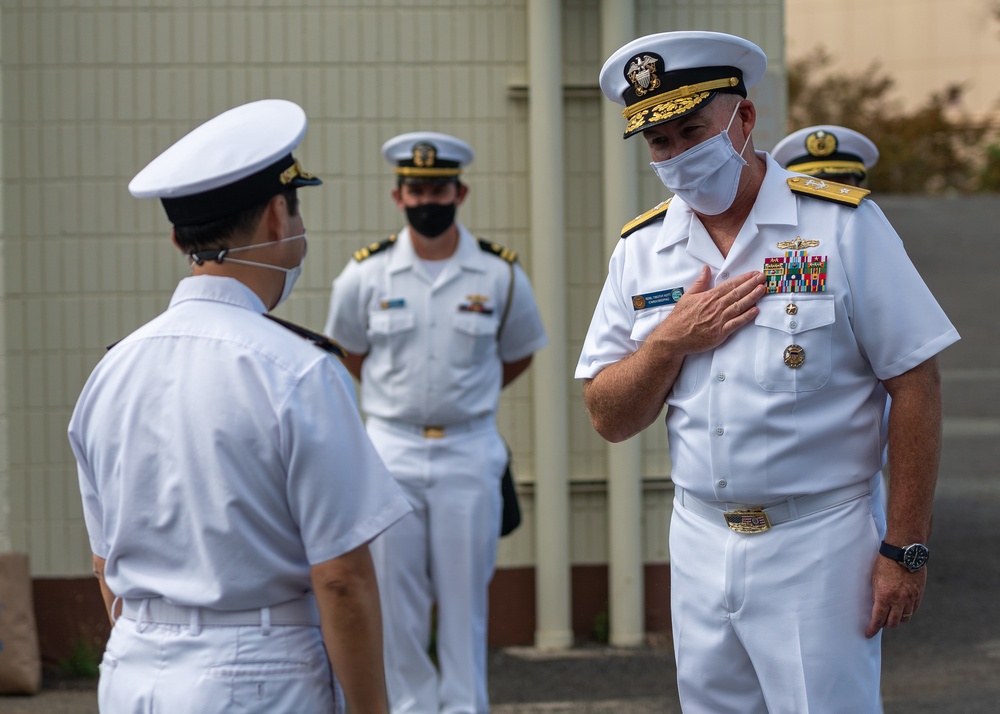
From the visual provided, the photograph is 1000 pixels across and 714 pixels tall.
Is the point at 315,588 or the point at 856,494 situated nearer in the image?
the point at 315,588

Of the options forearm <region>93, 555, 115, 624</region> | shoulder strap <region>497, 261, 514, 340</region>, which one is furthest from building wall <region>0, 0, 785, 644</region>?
forearm <region>93, 555, 115, 624</region>

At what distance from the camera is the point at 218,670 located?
2.16 m

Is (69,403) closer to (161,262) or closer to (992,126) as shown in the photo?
(161,262)

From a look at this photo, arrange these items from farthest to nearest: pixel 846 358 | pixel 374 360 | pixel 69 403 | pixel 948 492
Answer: pixel 948 492 < pixel 69 403 < pixel 374 360 < pixel 846 358

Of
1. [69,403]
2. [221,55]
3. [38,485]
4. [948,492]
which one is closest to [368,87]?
[221,55]

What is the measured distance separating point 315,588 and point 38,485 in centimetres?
432

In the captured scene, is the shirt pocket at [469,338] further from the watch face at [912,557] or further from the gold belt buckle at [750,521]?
the watch face at [912,557]

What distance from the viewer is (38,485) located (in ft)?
19.9

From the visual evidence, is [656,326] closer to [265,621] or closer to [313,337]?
[313,337]

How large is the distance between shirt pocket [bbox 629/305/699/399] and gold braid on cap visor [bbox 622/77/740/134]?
44cm

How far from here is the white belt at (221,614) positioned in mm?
2207

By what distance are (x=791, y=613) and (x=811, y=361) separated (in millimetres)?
564

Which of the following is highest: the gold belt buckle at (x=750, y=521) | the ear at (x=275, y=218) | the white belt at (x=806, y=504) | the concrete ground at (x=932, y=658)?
the ear at (x=275, y=218)

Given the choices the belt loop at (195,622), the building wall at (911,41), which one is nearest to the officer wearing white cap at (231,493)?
A: the belt loop at (195,622)
